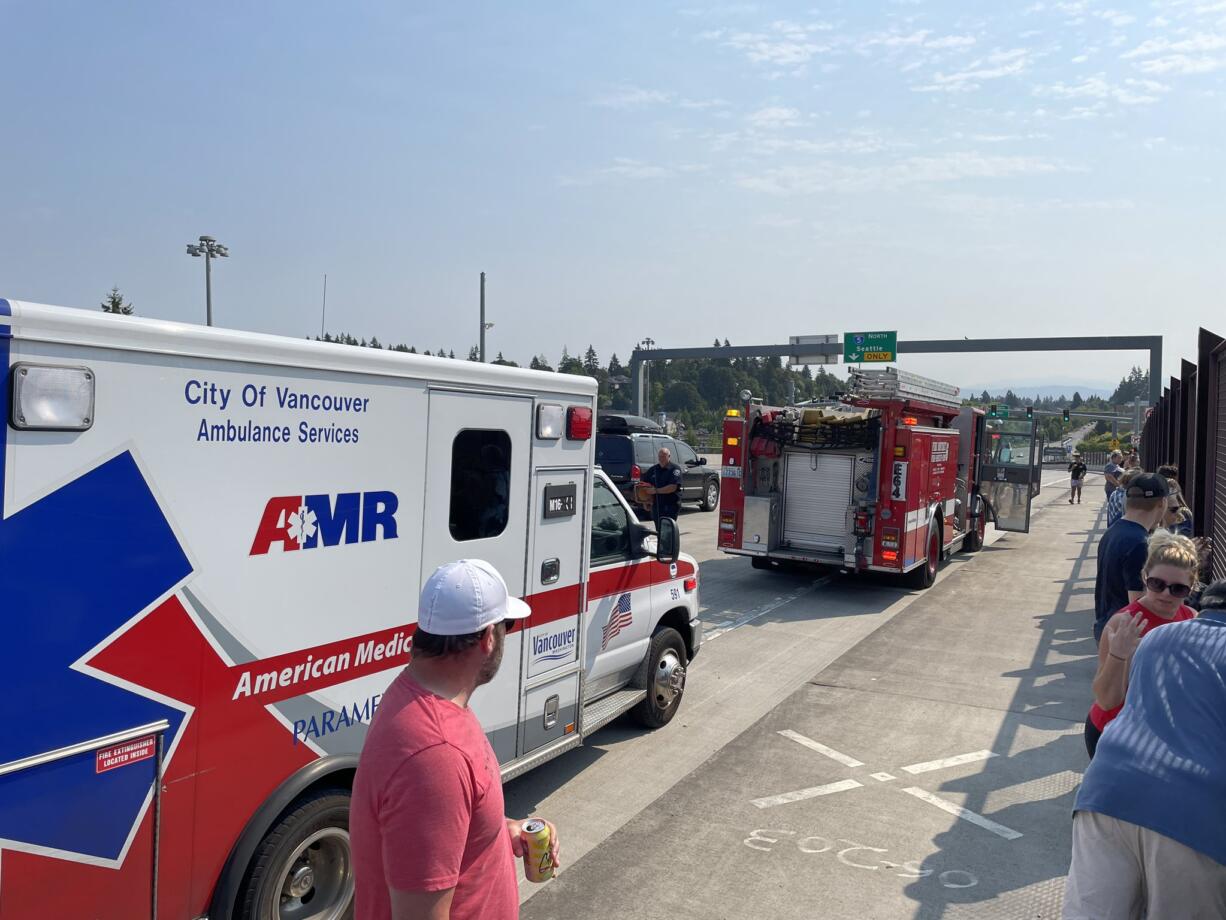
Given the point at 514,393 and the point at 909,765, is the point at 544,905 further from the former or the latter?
the point at 909,765

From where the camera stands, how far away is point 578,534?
5215 mm

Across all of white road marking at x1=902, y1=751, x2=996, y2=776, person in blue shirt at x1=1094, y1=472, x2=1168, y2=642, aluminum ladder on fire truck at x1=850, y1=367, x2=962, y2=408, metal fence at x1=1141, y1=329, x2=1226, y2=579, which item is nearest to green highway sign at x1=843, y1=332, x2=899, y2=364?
aluminum ladder on fire truck at x1=850, y1=367, x2=962, y2=408

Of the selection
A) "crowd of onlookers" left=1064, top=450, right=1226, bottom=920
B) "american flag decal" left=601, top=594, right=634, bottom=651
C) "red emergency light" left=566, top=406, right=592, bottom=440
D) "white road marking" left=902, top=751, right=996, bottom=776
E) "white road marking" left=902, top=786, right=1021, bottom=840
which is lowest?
"white road marking" left=902, top=786, right=1021, bottom=840

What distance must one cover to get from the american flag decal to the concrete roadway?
89cm

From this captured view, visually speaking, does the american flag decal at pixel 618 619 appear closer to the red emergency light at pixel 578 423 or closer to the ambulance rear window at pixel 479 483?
the red emergency light at pixel 578 423

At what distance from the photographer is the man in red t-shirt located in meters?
1.92

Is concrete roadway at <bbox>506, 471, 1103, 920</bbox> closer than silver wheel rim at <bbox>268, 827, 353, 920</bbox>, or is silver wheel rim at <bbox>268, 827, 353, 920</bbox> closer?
silver wheel rim at <bbox>268, 827, 353, 920</bbox>

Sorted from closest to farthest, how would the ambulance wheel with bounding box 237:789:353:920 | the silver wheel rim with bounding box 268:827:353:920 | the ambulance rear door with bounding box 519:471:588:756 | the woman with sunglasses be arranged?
the ambulance wheel with bounding box 237:789:353:920
the silver wheel rim with bounding box 268:827:353:920
the ambulance rear door with bounding box 519:471:588:756
the woman with sunglasses

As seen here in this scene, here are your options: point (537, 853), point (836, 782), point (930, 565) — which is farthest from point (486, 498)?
point (930, 565)

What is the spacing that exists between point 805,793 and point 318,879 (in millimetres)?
3047

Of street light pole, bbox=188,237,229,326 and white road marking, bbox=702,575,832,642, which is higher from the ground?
street light pole, bbox=188,237,229,326

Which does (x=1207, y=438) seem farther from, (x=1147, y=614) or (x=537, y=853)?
(x=537, y=853)

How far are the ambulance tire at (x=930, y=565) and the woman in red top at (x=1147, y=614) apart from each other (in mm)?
9081

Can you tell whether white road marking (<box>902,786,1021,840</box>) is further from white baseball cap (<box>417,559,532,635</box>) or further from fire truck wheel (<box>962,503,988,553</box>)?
fire truck wheel (<box>962,503,988,553</box>)
